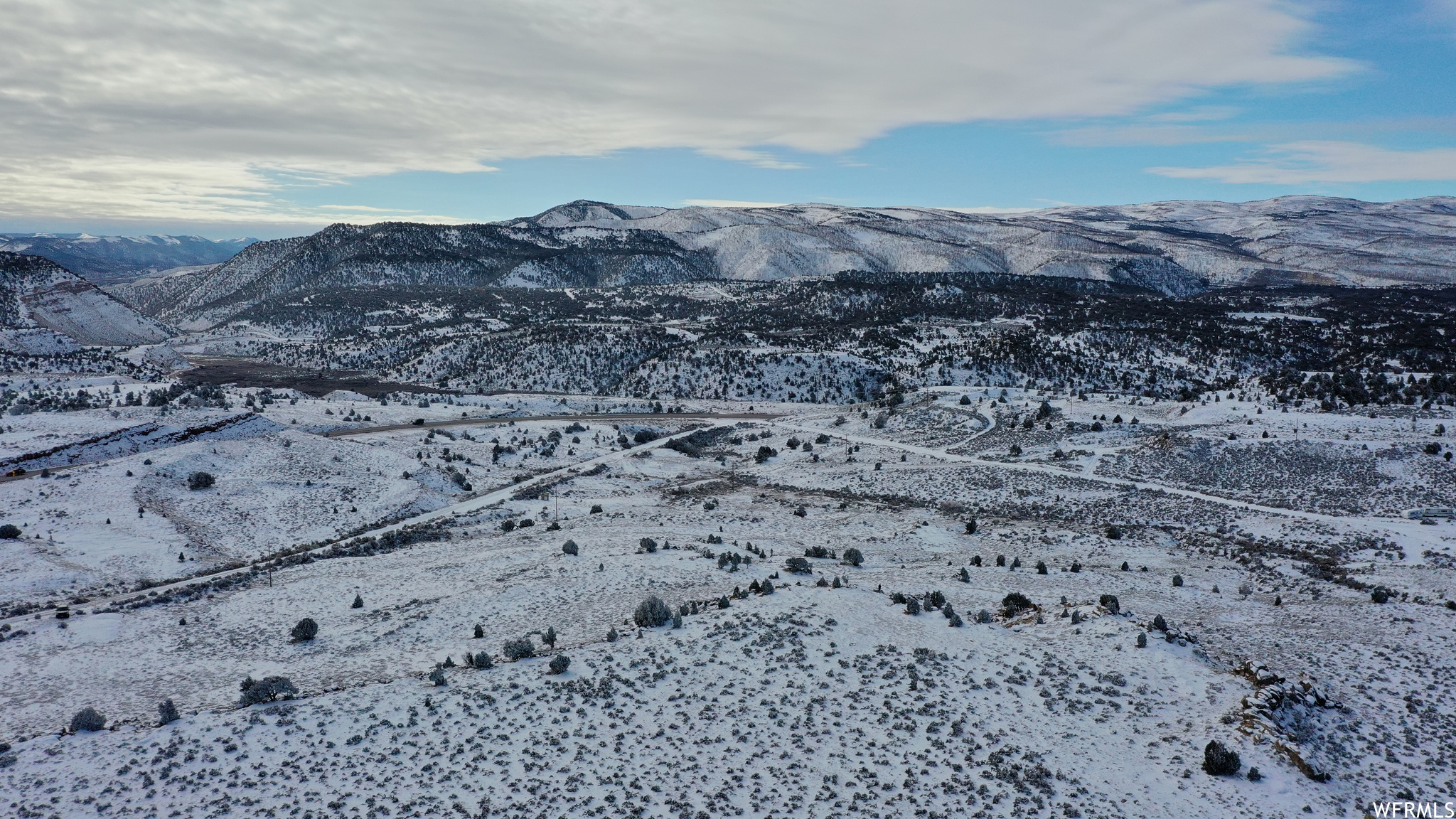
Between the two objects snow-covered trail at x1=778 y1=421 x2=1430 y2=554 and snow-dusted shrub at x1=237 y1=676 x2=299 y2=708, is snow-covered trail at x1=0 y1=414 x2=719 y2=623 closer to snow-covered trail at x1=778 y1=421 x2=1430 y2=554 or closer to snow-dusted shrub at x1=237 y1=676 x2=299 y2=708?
snow-dusted shrub at x1=237 y1=676 x2=299 y2=708

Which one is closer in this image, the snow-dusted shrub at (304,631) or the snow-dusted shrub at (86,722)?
the snow-dusted shrub at (86,722)

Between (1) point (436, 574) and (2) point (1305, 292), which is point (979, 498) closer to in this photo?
(1) point (436, 574)

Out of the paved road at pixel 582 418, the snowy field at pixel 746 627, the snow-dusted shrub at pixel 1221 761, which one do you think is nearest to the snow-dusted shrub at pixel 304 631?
the snowy field at pixel 746 627

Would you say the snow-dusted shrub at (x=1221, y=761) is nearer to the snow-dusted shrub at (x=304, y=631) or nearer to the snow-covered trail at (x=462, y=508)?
the snow-dusted shrub at (x=304, y=631)

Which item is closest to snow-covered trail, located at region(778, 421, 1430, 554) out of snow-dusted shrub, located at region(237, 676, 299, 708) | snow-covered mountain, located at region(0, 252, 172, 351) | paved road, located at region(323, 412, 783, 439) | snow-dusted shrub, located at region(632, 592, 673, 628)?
paved road, located at region(323, 412, 783, 439)

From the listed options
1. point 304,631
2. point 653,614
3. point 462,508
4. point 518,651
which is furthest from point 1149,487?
point 304,631

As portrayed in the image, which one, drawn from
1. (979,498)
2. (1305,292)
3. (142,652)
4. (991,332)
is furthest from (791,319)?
(1305,292)
